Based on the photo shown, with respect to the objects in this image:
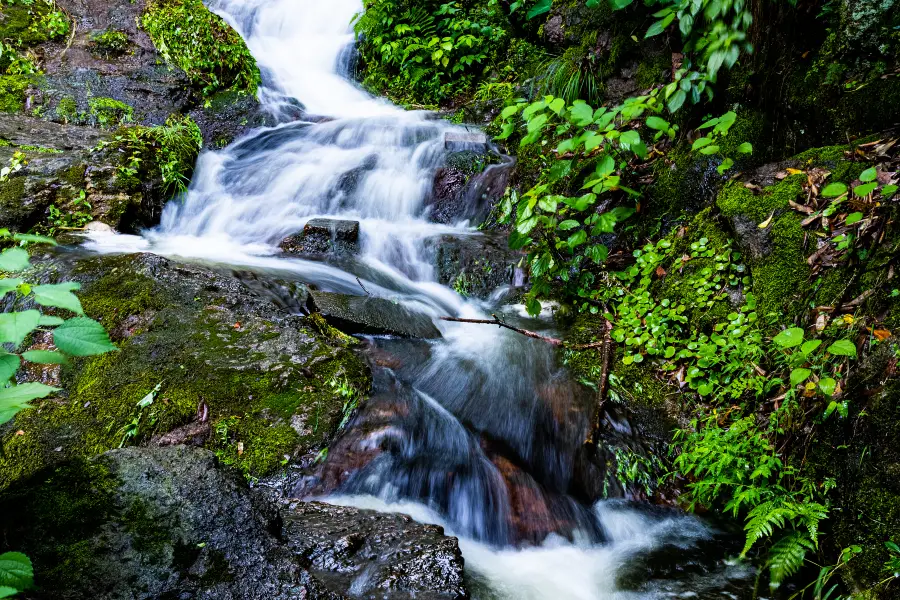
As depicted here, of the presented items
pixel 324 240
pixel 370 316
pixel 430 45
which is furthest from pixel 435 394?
pixel 430 45

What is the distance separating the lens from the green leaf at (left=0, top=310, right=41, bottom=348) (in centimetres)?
115

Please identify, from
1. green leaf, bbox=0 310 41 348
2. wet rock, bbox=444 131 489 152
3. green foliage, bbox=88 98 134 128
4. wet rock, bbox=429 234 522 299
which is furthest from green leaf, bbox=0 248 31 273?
green foliage, bbox=88 98 134 128

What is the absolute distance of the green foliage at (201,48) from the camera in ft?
28.0

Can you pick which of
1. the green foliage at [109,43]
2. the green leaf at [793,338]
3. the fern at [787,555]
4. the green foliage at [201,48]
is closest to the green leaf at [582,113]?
the green leaf at [793,338]

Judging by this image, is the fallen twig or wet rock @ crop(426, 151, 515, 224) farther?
wet rock @ crop(426, 151, 515, 224)

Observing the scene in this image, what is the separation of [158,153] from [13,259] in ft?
19.9

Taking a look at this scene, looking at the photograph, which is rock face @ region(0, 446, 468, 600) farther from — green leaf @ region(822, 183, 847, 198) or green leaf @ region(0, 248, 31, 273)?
green leaf @ region(822, 183, 847, 198)

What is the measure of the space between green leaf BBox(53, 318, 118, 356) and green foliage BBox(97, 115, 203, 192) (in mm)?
5353

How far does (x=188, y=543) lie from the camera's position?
1.65 meters

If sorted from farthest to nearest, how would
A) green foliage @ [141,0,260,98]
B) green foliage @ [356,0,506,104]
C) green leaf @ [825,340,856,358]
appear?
green foliage @ [356,0,506,104]
green foliage @ [141,0,260,98]
green leaf @ [825,340,856,358]

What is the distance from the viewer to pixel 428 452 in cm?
309

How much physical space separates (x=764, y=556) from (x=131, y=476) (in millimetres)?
3015

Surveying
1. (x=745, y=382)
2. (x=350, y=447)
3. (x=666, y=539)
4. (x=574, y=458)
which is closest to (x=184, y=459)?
(x=350, y=447)

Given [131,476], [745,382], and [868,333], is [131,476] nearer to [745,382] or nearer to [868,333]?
[745,382]
